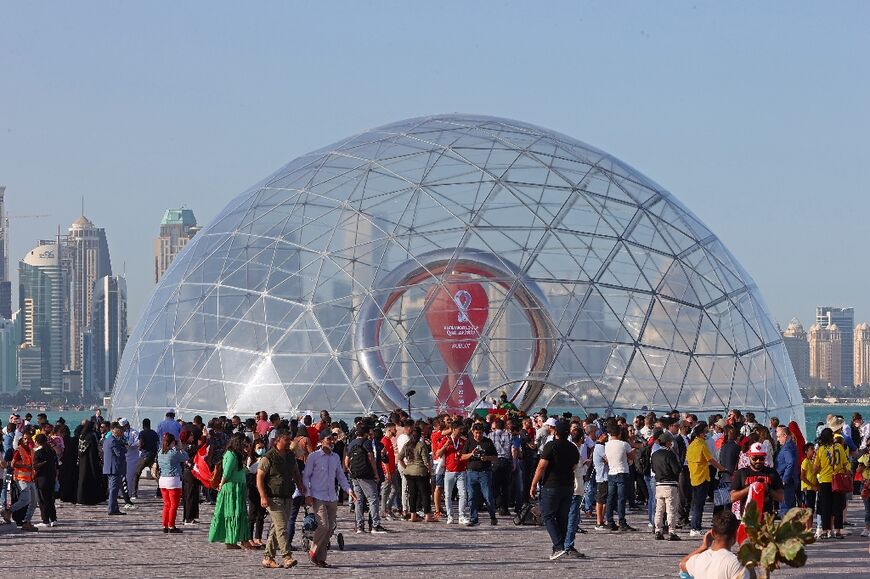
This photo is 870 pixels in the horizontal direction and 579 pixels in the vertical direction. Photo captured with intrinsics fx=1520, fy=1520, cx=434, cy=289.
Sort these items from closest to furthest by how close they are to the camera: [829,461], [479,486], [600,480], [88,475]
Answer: [829,461]
[600,480]
[479,486]
[88,475]

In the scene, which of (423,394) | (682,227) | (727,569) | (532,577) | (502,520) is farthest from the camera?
(682,227)

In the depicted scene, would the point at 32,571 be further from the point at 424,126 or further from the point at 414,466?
the point at 424,126

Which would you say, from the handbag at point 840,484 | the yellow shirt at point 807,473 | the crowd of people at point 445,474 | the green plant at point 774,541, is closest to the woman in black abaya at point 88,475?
the crowd of people at point 445,474

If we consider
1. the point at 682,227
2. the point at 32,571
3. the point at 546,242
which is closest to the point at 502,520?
the point at 32,571

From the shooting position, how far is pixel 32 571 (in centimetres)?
1570

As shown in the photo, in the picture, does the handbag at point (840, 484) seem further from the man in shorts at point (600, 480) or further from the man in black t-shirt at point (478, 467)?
the man in black t-shirt at point (478, 467)

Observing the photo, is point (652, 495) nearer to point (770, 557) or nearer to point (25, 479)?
point (25, 479)

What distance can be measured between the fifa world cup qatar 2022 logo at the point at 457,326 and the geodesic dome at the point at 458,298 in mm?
47

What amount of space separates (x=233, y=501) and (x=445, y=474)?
4.82 m

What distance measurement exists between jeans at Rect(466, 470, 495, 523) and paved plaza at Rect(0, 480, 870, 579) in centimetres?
29

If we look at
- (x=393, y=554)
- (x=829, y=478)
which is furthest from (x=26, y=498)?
(x=829, y=478)

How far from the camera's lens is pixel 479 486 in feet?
70.6

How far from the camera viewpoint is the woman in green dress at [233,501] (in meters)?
17.6

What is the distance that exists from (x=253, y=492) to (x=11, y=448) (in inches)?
272
